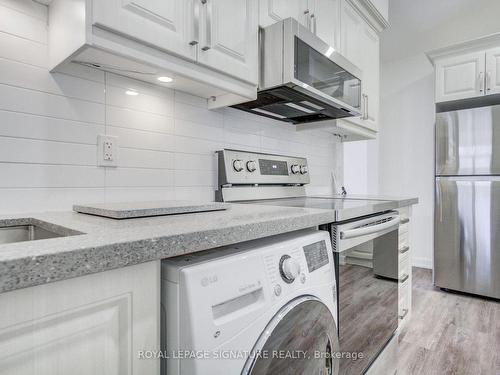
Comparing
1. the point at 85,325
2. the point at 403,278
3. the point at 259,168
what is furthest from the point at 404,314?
the point at 85,325

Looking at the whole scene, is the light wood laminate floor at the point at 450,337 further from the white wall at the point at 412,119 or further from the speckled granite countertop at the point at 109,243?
the speckled granite countertop at the point at 109,243

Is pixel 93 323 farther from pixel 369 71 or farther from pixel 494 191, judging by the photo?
pixel 494 191

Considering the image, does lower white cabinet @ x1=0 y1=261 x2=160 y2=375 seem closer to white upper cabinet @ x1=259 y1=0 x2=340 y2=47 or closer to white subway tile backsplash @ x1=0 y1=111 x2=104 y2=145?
white subway tile backsplash @ x1=0 y1=111 x2=104 y2=145

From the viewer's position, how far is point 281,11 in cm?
149

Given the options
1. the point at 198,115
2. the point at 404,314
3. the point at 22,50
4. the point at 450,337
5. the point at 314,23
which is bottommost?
the point at 450,337

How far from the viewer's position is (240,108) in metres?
1.67

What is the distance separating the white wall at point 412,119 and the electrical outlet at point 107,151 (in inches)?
125

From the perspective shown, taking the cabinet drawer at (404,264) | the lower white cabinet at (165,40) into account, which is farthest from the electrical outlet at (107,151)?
the cabinet drawer at (404,264)

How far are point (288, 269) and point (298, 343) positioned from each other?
8.3 inches

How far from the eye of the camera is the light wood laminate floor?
5.45ft

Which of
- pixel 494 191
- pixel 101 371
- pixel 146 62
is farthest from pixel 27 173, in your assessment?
pixel 494 191

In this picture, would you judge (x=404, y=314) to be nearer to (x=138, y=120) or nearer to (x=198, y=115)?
(x=198, y=115)

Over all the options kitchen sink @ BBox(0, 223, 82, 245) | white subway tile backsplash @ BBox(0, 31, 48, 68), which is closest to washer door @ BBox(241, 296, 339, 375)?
kitchen sink @ BBox(0, 223, 82, 245)

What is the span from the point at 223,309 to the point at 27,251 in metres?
0.38
